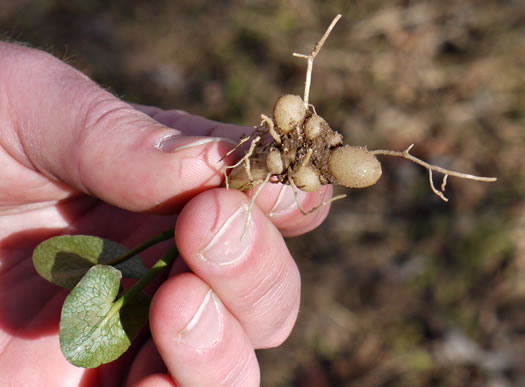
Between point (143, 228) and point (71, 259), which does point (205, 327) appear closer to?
point (71, 259)

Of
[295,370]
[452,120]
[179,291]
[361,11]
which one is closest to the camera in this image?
[179,291]

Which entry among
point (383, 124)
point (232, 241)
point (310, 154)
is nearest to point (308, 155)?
point (310, 154)

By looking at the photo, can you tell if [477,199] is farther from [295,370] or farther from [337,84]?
[295,370]

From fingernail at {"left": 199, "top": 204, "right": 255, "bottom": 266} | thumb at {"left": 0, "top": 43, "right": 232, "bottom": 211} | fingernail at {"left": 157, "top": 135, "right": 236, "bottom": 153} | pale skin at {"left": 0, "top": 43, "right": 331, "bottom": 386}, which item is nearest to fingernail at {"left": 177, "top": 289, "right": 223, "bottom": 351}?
pale skin at {"left": 0, "top": 43, "right": 331, "bottom": 386}

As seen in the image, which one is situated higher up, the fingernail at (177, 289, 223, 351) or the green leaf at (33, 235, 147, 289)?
the green leaf at (33, 235, 147, 289)

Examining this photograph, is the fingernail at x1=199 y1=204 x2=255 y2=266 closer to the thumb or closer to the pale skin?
the pale skin

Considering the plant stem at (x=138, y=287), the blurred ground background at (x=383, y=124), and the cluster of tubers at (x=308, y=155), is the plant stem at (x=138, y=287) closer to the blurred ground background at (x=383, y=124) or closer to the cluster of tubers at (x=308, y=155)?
the cluster of tubers at (x=308, y=155)

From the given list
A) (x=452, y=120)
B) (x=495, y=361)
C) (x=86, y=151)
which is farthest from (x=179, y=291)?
(x=452, y=120)
